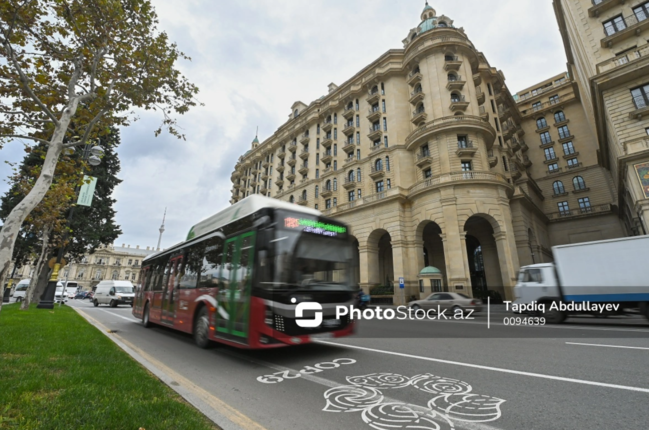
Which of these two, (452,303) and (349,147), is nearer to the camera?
(452,303)

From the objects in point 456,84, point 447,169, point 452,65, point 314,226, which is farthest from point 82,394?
point 452,65

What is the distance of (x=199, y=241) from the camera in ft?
28.5

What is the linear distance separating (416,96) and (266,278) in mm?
31341

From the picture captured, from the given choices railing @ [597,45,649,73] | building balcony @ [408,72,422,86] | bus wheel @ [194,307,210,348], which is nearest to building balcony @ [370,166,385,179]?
building balcony @ [408,72,422,86]

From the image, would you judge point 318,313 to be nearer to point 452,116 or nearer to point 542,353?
point 542,353

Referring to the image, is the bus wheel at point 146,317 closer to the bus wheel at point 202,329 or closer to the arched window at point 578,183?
A: the bus wheel at point 202,329

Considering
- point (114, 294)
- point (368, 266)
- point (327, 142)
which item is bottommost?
point (114, 294)

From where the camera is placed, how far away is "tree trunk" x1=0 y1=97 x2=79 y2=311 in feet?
16.9

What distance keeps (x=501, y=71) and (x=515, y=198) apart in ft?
72.8

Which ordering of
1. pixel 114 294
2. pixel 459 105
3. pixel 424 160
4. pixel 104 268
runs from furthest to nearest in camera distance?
pixel 104 268 < pixel 459 105 < pixel 424 160 < pixel 114 294

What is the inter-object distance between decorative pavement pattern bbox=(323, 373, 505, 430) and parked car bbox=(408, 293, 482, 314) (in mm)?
14072

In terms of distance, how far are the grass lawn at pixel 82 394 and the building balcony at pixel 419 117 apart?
31912 mm

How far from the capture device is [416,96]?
31.4 meters

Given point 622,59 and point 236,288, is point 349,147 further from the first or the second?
point 236,288
